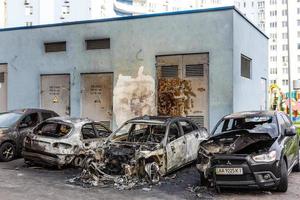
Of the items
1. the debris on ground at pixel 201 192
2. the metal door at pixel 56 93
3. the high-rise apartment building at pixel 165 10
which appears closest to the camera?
the debris on ground at pixel 201 192

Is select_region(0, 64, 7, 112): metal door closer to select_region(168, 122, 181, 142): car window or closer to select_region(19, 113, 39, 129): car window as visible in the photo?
select_region(19, 113, 39, 129): car window

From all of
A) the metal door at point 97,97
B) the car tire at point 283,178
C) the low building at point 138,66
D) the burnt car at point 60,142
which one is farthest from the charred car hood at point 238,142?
the metal door at point 97,97

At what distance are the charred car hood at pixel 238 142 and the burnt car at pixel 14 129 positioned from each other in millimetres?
6104

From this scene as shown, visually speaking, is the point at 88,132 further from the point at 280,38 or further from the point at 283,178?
the point at 280,38

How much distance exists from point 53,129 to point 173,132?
11.9 feet

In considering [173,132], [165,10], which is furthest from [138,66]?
[165,10]

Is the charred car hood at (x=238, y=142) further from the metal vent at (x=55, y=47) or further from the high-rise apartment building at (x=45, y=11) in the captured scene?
the high-rise apartment building at (x=45, y=11)

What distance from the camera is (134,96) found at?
1562cm

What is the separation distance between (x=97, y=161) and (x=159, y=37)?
7099 millimetres

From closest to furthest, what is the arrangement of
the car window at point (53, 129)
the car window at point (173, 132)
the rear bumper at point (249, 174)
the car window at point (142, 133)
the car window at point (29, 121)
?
the rear bumper at point (249, 174)
the car window at point (173, 132)
the car window at point (142, 133)
the car window at point (53, 129)
the car window at point (29, 121)

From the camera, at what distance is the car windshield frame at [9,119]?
1235 centimetres

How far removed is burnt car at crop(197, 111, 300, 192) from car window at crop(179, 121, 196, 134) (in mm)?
1184

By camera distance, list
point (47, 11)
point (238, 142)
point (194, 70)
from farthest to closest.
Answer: point (47, 11) < point (194, 70) < point (238, 142)

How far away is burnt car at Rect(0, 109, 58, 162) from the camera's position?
12031mm
